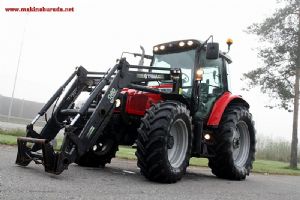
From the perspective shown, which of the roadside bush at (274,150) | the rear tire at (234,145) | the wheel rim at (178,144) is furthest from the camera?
the roadside bush at (274,150)

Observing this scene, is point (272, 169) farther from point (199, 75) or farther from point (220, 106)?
point (199, 75)

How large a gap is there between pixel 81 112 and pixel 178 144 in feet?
6.25

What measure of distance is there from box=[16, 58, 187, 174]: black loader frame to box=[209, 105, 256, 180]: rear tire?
1195 millimetres

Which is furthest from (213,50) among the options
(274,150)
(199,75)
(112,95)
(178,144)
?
(274,150)

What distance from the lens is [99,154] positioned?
7.63m

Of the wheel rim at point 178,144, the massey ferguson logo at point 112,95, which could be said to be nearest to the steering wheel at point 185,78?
the wheel rim at point 178,144

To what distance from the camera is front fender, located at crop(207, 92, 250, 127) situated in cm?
773

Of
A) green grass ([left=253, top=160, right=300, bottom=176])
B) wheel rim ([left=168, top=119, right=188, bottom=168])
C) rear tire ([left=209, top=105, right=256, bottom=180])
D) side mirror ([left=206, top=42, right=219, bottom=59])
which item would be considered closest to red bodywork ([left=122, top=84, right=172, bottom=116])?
Answer: wheel rim ([left=168, top=119, right=188, bottom=168])

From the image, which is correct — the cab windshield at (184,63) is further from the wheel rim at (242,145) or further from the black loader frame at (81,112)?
the wheel rim at (242,145)

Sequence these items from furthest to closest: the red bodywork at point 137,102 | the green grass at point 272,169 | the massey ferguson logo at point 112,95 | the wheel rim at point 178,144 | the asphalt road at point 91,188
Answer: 1. the green grass at point 272,169
2. the red bodywork at point 137,102
3. the wheel rim at point 178,144
4. the massey ferguson logo at point 112,95
5. the asphalt road at point 91,188

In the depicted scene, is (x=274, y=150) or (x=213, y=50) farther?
(x=274, y=150)

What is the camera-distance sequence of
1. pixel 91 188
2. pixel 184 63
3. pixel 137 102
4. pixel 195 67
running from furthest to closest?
pixel 184 63 < pixel 195 67 < pixel 137 102 < pixel 91 188

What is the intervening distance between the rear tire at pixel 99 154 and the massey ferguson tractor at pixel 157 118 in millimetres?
19

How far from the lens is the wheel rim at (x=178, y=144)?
6.67m
